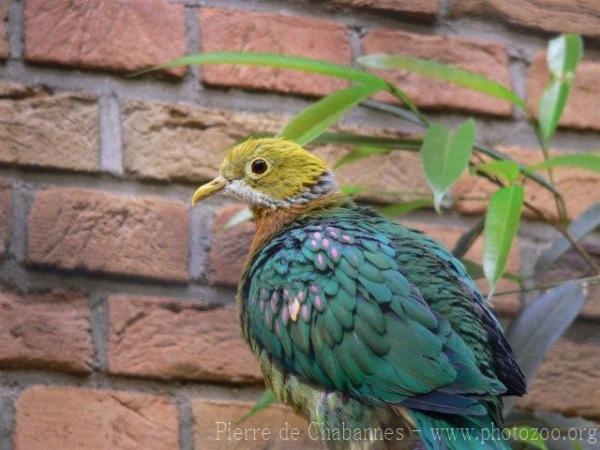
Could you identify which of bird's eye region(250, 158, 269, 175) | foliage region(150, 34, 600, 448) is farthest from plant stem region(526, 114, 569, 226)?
bird's eye region(250, 158, 269, 175)

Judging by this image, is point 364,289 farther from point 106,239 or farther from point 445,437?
point 106,239

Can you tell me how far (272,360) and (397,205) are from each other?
32 cm

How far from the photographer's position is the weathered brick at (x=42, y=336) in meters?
1.43

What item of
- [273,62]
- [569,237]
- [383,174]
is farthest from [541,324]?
[273,62]

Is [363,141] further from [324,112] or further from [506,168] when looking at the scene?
[506,168]

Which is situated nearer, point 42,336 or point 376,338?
point 376,338

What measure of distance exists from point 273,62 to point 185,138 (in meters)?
0.22

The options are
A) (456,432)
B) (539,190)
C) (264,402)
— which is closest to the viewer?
(456,432)

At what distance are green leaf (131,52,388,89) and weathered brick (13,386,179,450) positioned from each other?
0.39 m

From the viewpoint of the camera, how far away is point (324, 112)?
140cm

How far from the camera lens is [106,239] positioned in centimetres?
150

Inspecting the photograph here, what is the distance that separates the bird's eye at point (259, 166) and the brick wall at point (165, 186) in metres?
0.11

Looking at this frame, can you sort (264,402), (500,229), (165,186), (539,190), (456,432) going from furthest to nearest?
(539,190), (165,186), (264,402), (500,229), (456,432)

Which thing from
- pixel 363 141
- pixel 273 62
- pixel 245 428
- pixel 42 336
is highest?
pixel 273 62
